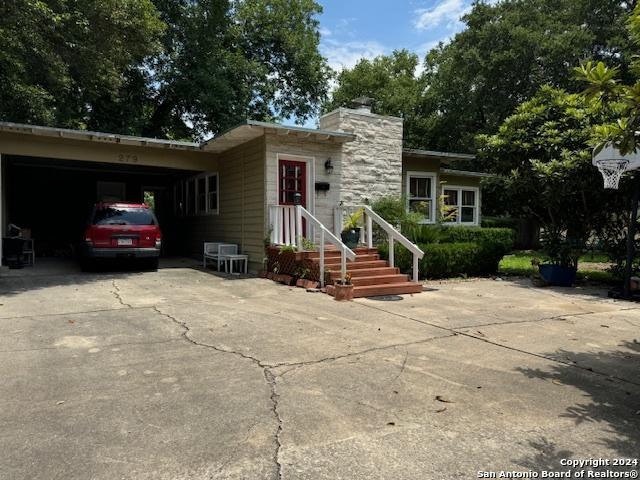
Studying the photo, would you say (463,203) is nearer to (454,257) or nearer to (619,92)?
(454,257)

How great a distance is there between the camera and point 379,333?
5586mm

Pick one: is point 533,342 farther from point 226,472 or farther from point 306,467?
point 226,472

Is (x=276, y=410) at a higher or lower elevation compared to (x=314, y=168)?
lower

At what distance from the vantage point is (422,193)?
15109mm

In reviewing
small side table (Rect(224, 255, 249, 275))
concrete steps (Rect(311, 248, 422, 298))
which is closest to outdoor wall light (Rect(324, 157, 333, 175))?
concrete steps (Rect(311, 248, 422, 298))

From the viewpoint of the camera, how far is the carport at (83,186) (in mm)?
12328

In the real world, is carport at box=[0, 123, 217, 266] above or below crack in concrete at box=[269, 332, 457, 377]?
above

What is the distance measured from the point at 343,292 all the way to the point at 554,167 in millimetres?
5577

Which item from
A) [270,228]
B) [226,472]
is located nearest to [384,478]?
[226,472]

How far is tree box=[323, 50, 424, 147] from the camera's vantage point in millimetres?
30375

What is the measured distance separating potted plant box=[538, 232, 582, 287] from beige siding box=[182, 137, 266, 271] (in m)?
6.61

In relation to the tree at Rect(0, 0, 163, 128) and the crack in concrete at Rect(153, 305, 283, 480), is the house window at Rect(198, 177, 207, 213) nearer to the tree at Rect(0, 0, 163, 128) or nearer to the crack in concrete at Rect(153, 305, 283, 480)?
the tree at Rect(0, 0, 163, 128)

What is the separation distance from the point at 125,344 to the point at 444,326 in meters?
3.94

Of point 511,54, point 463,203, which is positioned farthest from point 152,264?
point 511,54
